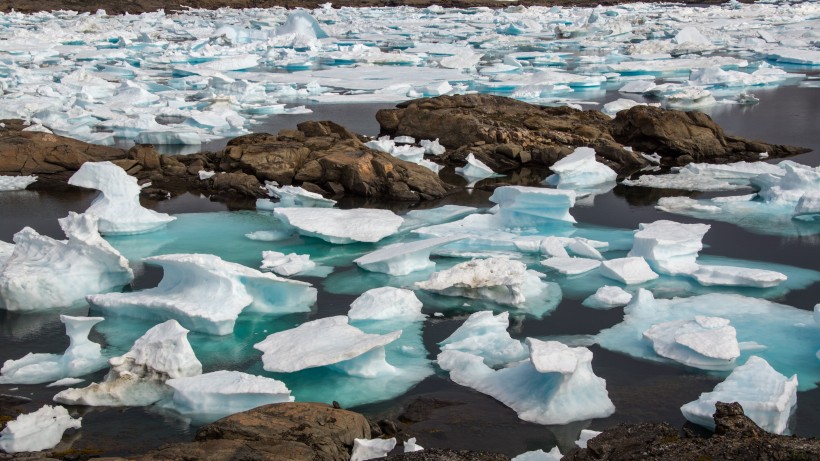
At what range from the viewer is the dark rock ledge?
1095 centimetres

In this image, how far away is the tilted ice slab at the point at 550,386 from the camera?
17.2 ft

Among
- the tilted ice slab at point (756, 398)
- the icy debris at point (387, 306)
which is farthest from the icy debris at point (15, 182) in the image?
the tilted ice slab at point (756, 398)

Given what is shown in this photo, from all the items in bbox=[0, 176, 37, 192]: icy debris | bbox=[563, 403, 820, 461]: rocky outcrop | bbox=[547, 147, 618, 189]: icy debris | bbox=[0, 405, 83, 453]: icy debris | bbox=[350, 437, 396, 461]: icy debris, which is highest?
bbox=[563, 403, 820, 461]: rocky outcrop

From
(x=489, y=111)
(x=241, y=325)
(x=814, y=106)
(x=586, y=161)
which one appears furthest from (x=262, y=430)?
(x=814, y=106)

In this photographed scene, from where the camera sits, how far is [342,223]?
8.94m

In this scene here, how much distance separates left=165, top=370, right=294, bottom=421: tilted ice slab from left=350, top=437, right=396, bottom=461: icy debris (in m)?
0.80

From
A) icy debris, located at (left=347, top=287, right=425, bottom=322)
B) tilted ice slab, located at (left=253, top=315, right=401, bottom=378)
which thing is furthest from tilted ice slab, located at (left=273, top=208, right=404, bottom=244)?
tilted ice slab, located at (left=253, top=315, right=401, bottom=378)

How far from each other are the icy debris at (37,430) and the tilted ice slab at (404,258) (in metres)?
3.30

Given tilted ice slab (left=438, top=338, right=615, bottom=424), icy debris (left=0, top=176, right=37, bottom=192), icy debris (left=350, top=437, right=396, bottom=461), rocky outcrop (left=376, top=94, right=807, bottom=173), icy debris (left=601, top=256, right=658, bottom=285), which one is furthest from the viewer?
rocky outcrop (left=376, top=94, right=807, bottom=173)

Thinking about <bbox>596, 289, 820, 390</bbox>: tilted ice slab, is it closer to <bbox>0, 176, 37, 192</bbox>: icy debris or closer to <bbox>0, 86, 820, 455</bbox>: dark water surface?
<bbox>0, 86, 820, 455</bbox>: dark water surface

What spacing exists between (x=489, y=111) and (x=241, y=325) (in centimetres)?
771

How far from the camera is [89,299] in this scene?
7090mm

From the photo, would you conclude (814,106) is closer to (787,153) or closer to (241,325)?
(787,153)

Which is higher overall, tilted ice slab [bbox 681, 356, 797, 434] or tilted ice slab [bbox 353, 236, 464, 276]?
tilted ice slab [bbox 681, 356, 797, 434]
